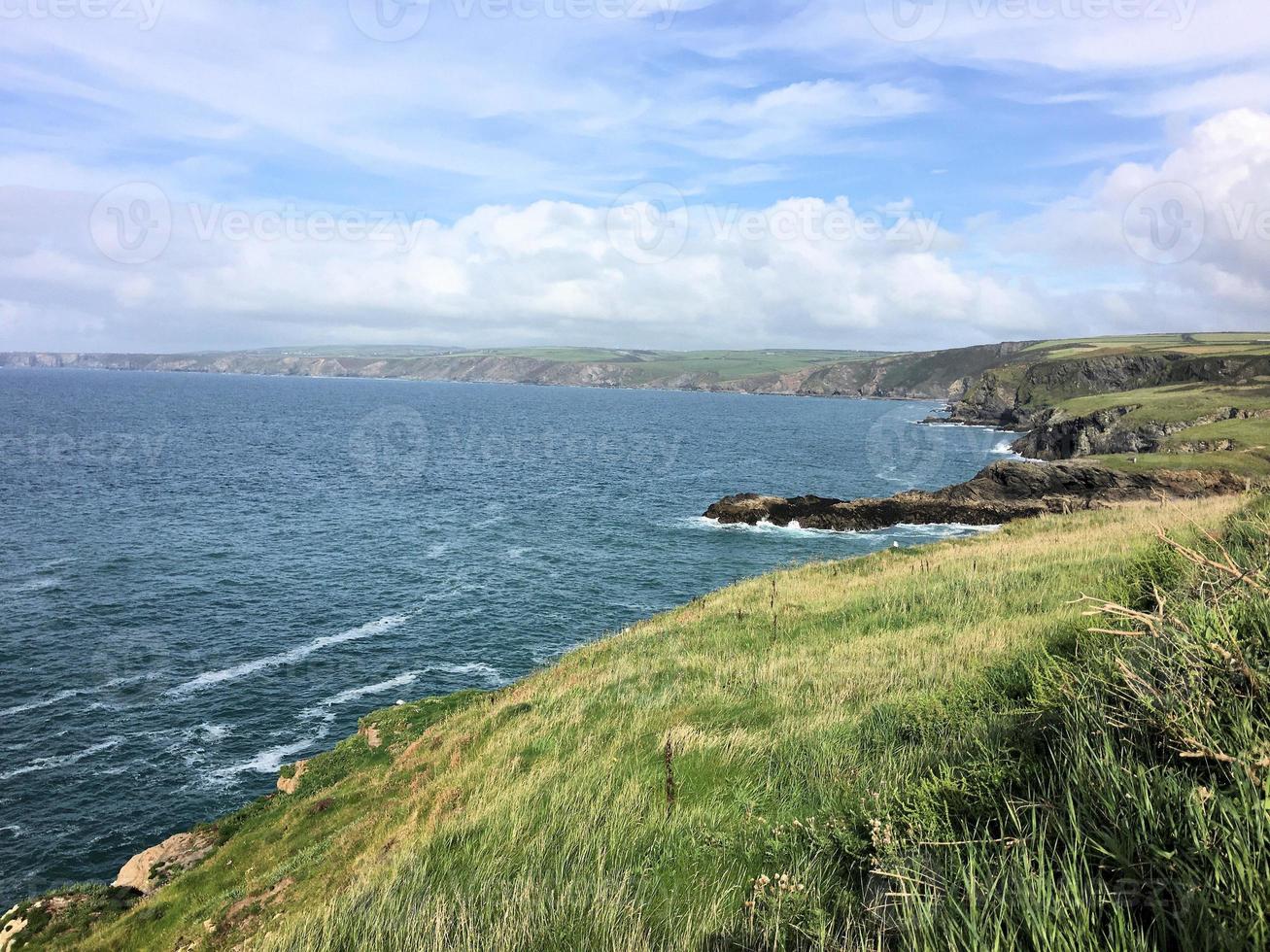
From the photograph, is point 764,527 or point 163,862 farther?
point 764,527

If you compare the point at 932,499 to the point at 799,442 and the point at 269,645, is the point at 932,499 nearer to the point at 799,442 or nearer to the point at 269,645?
the point at 269,645

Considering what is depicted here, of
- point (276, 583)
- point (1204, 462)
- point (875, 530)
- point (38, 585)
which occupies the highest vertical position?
point (1204, 462)

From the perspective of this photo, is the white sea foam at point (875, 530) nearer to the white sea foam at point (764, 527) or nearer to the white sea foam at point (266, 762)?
the white sea foam at point (764, 527)

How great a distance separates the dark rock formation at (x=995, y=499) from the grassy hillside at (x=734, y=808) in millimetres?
42537

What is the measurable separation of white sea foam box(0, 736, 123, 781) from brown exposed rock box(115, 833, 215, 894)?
39.4 feet

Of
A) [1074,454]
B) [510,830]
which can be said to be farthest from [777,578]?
[1074,454]

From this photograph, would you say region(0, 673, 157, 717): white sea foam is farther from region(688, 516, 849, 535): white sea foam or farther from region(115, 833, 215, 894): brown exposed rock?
region(688, 516, 849, 535): white sea foam

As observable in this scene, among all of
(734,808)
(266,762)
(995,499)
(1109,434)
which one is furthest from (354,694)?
(1109,434)

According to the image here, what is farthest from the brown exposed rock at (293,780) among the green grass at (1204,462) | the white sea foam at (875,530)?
the green grass at (1204,462)

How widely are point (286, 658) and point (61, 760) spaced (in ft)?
30.4

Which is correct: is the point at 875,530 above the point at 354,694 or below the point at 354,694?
above

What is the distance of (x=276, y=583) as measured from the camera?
4297cm

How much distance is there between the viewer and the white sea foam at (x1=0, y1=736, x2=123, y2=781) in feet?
78.1

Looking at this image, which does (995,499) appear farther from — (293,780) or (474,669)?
(293,780)
